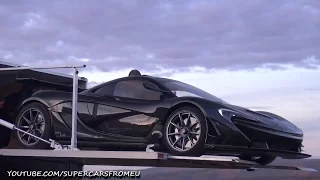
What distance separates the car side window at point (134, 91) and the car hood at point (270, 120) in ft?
2.64

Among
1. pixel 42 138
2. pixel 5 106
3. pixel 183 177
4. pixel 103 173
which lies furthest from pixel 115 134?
pixel 183 177

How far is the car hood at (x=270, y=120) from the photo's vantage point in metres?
5.49

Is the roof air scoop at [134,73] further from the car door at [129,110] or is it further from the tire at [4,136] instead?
the tire at [4,136]

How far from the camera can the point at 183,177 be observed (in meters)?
8.27

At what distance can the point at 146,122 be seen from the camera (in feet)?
17.9

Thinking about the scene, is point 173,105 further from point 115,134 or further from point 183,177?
point 183,177

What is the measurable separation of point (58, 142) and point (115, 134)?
0.73 meters

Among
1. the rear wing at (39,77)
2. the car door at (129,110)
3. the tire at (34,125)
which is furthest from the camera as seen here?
the rear wing at (39,77)

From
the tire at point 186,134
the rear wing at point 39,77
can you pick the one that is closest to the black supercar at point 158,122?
the tire at point 186,134

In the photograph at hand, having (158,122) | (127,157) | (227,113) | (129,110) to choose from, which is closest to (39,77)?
(129,110)

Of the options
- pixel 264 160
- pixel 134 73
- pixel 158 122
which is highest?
pixel 134 73

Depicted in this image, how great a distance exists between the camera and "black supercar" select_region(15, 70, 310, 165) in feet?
17.0

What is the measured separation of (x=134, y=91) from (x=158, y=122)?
0.54m

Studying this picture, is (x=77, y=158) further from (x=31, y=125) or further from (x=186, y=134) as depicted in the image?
(x=186, y=134)
